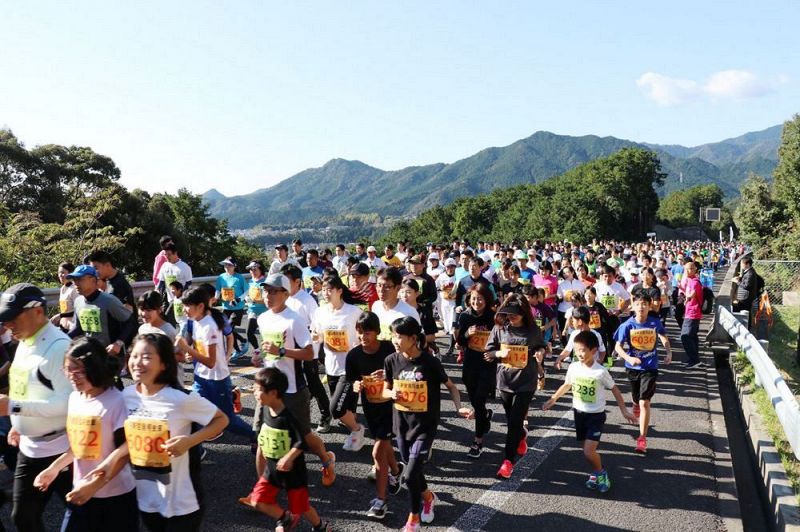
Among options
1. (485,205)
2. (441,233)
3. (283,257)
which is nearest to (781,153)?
(283,257)

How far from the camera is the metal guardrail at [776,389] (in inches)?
189

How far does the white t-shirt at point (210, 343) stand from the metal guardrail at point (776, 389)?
491cm

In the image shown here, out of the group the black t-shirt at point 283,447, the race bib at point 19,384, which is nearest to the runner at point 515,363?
the black t-shirt at point 283,447

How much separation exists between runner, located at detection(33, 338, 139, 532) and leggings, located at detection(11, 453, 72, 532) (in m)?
0.38

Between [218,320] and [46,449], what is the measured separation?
2.21m

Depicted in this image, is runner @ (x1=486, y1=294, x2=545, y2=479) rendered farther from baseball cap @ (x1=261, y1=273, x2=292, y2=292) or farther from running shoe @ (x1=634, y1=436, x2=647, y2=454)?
baseball cap @ (x1=261, y1=273, x2=292, y2=292)

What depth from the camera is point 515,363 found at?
5.78 m

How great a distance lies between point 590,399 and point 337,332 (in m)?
2.55

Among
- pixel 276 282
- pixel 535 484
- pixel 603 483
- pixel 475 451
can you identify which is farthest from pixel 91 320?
pixel 603 483

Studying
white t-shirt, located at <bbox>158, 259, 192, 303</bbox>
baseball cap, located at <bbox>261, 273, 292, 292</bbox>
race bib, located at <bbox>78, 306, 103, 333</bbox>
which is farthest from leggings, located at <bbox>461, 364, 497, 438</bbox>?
white t-shirt, located at <bbox>158, 259, 192, 303</bbox>

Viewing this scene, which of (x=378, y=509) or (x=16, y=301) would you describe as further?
(x=378, y=509)

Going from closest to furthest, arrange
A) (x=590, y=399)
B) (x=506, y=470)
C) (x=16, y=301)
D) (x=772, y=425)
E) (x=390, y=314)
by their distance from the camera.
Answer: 1. (x=16, y=301)
2. (x=590, y=399)
3. (x=506, y=470)
4. (x=390, y=314)
5. (x=772, y=425)

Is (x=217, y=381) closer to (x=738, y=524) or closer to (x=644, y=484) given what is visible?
(x=644, y=484)

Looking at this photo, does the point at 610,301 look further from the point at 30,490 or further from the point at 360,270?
the point at 30,490
